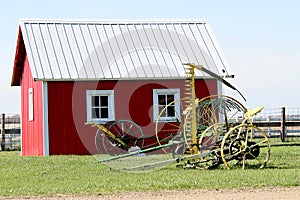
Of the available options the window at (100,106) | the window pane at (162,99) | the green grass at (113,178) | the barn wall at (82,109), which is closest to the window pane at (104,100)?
the window at (100,106)

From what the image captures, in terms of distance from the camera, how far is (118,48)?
25.7 metres

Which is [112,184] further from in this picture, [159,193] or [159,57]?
[159,57]

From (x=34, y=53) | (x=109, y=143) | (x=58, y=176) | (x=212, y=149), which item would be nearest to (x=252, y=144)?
(x=212, y=149)

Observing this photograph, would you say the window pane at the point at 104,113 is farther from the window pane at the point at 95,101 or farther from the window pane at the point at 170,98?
the window pane at the point at 170,98

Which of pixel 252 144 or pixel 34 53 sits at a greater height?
pixel 34 53

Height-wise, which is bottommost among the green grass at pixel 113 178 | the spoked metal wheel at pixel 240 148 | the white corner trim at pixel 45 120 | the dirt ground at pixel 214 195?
the dirt ground at pixel 214 195

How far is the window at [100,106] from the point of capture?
80.4 feet

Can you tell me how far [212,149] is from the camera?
1830 cm

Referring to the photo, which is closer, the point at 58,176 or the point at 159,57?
the point at 58,176

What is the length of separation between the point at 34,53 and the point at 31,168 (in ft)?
23.2

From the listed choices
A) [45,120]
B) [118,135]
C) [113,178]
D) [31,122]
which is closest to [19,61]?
[31,122]

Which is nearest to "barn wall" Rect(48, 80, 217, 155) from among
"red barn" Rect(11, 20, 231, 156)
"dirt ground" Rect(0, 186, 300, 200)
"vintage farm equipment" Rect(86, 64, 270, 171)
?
"red barn" Rect(11, 20, 231, 156)

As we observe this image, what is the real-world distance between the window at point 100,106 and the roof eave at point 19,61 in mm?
3871

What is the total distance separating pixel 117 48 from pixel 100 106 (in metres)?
2.18
